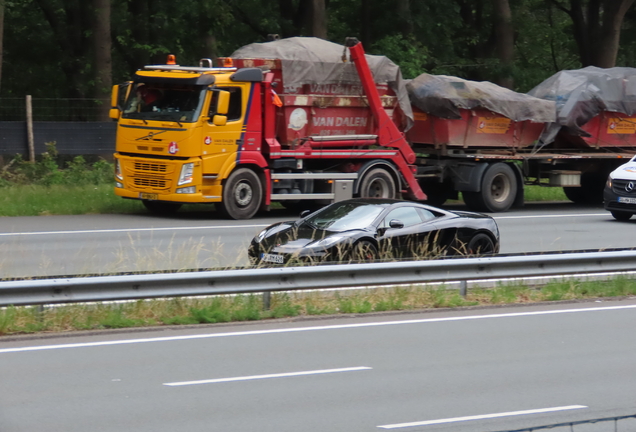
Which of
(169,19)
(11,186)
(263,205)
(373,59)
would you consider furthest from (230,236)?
(169,19)

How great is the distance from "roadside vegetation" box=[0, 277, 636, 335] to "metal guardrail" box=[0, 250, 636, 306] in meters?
0.25

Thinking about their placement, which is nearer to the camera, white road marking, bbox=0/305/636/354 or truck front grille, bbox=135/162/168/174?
white road marking, bbox=0/305/636/354

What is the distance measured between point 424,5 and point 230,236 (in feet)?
77.8

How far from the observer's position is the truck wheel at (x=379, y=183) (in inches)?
869

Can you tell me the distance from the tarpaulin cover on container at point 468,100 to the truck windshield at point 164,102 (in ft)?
19.6

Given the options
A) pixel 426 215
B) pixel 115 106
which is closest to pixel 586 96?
pixel 115 106

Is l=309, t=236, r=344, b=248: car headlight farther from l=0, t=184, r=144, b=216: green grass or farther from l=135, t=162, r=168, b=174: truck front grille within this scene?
l=0, t=184, r=144, b=216: green grass

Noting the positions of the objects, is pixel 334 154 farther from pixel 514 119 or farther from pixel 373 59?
pixel 514 119

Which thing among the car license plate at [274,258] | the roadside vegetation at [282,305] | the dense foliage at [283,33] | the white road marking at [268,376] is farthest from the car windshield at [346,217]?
the dense foliage at [283,33]

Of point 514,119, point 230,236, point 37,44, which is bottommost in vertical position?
point 230,236

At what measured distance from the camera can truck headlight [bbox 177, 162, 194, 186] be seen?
63.6 ft

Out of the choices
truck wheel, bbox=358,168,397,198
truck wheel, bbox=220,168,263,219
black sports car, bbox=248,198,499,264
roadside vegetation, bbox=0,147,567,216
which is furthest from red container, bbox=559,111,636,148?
black sports car, bbox=248,198,499,264

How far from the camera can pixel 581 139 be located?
25.0 metres

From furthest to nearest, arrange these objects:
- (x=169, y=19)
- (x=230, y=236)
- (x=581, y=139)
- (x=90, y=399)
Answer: (x=169, y=19) → (x=581, y=139) → (x=230, y=236) → (x=90, y=399)
